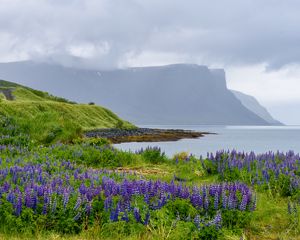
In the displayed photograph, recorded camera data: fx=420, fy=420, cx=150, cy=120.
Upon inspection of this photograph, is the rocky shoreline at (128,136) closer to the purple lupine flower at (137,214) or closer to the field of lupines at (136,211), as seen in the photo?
the field of lupines at (136,211)

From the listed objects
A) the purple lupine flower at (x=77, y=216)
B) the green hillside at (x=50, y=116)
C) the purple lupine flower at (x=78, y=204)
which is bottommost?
the purple lupine flower at (x=77, y=216)

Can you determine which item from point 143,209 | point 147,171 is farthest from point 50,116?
point 143,209

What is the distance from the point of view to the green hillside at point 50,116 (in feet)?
63.1

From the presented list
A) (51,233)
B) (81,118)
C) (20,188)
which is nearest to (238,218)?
(51,233)

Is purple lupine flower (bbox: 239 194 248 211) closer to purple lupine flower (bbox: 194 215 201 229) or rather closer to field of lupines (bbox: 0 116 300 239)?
field of lupines (bbox: 0 116 300 239)

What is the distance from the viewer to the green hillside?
1923 centimetres

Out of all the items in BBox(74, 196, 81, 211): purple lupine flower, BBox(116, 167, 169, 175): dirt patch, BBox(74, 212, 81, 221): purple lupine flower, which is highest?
BBox(74, 196, 81, 211): purple lupine flower

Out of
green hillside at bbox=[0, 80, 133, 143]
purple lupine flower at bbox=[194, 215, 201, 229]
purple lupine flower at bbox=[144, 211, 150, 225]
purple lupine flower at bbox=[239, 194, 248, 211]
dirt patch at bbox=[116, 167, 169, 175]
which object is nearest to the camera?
purple lupine flower at bbox=[194, 215, 201, 229]

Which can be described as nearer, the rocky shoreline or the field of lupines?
the field of lupines

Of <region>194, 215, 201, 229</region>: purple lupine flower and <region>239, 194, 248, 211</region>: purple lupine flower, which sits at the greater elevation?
→ <region>239, 194, 248, 211</region>: purple lupine flower

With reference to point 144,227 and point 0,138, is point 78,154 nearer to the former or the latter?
point 0,138

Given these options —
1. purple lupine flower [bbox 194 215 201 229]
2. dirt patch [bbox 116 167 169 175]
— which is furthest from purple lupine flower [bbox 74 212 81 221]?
dirt patch [bbox 116 167 169 175]

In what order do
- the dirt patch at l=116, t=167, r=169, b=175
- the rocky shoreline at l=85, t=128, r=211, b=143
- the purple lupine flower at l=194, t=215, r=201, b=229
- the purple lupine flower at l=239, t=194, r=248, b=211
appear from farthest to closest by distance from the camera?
1. the rocky shoreline at l=85, t=128, r=211, b=143
2. the dirt patch at l=116, t=167, r=169, b=175
3. the purple lupine flower at l=239, t=194, r=248, b=211
4. the purple lupine flower at l=194, t=215, r=201, b=229

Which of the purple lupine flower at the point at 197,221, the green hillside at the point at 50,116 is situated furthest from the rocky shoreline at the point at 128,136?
the purple lupine flower at the point at 197,221
